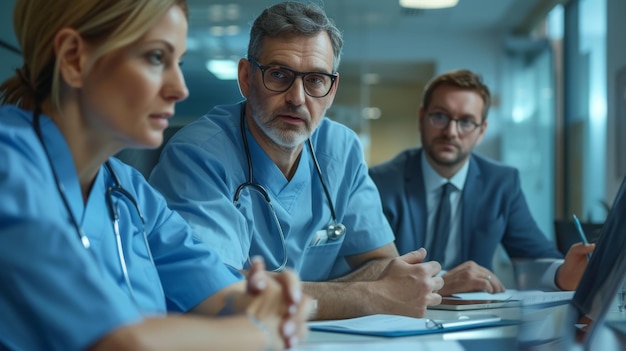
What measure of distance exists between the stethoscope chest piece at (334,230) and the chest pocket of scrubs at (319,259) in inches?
0.8

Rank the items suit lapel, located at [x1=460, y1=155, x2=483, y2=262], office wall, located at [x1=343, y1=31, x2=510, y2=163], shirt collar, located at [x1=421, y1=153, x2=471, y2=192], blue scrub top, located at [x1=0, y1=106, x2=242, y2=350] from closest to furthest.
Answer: blue scrub top, located at [x1=0, y1=106, x2=242, y2=350] → suit lapel, located at [x1=460, y1=155, x2=483, y2=262] → shirt collar, located at [x1=421, y1=153, x2=471, y2=192] → office wall, located at [x1=343, y1=31, x2=510, y2=163]

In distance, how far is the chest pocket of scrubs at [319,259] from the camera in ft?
5.76

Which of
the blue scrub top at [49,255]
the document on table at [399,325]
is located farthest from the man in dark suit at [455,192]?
the blue scrub top at [49,255]

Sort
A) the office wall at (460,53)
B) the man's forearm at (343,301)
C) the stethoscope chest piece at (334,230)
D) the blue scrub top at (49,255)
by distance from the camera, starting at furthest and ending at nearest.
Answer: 1. the office wall at (460,53)
2. the stethoscope chest piece at (334,230)
3. the man's forearm at (343,301)
4. the blue scrub top at (49,255)

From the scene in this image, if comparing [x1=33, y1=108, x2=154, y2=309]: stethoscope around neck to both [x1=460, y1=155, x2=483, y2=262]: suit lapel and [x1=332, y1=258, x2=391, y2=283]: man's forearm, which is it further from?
[x1=460, y1=155, x2=483, y2=262]: suit lapel

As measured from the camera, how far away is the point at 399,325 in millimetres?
1166

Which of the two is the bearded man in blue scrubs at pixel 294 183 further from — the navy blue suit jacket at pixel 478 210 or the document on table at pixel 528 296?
the navy blue suit jacket at pixel 478 210

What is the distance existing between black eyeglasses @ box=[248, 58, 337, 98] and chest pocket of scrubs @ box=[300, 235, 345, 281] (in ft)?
1.20

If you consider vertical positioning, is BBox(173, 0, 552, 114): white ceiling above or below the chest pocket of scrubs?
above

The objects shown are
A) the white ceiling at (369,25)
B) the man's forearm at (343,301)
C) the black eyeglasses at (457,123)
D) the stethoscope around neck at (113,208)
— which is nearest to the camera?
the stethoscope around neck at (113,208)

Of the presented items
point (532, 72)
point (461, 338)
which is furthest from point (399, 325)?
point (532, 72)

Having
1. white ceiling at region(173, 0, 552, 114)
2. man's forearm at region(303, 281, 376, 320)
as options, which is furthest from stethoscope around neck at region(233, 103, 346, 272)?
white ceiling at region(173, 0, 552, 114)

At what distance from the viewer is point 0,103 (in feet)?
3.20

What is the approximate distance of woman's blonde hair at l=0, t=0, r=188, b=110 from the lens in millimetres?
879
